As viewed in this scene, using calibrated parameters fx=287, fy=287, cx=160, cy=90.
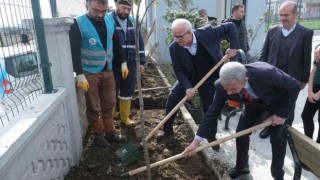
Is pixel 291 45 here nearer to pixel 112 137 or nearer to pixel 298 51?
pixel 298 51

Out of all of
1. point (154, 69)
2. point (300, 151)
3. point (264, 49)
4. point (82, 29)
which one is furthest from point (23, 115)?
point (154, 69)

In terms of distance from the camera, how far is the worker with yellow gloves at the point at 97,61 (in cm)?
312

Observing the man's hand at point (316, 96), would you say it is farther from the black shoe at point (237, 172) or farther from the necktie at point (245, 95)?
the black shoe at point (237, 172)

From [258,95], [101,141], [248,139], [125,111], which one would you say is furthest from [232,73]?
[125,111]

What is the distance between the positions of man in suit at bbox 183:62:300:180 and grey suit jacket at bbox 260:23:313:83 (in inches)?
37.4

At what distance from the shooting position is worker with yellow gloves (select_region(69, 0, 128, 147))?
10.2 feet

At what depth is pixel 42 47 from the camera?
2.61 meters

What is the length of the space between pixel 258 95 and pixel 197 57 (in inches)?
45.9

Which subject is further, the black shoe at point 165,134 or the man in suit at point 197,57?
the black shoe at point 165,134

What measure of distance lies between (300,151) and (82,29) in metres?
2.42

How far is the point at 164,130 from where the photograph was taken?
3.96 m

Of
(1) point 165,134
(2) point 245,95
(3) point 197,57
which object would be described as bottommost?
(1) point 165,134

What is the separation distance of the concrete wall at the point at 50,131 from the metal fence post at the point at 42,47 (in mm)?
92

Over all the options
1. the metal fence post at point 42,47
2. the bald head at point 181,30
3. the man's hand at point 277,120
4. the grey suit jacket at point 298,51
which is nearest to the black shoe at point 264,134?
the grey suit jacket at point 298,51
